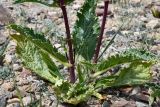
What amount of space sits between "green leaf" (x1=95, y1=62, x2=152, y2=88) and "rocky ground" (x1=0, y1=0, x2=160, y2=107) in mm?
134

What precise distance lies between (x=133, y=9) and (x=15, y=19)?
115 cm

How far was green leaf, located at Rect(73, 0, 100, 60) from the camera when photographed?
3.04 metres

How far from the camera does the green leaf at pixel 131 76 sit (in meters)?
2.77

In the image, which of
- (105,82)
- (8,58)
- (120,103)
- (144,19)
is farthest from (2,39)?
(144,19)

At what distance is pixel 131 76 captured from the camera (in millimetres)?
2809

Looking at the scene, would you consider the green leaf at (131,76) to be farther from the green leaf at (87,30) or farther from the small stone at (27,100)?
the small stone at (27,100)

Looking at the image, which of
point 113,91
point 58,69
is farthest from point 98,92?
point 58,69

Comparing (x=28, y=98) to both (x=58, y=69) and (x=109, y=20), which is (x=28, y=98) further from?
(x=109, y=20)

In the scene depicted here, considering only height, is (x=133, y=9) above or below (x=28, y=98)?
above

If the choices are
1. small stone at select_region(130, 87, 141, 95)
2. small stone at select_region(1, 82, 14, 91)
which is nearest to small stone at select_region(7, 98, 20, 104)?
small stone at select_region(1, 82, 14, 91)

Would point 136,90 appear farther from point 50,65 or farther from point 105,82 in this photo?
point 50,65

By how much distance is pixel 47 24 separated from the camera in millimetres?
3693

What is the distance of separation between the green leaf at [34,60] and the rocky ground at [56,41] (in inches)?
3.8

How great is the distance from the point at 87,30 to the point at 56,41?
591mm
